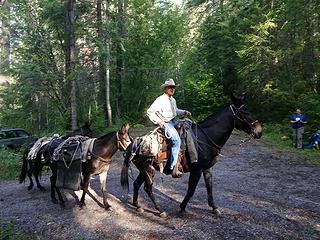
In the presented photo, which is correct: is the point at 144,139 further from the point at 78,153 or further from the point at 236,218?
the point at 236,218

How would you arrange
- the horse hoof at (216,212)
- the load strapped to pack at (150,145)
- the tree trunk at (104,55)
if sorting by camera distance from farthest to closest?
the tree trunk at (104,55) → the horse hoof at (216,212) → the load strapped to pack at (150,145)

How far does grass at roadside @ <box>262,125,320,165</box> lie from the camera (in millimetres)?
12945

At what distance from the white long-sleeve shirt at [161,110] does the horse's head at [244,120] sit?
1228mm

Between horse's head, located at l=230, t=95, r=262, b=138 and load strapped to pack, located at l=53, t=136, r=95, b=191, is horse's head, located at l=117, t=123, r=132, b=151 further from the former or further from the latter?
horse's head, located at l=230, t=95, r=262, b=138

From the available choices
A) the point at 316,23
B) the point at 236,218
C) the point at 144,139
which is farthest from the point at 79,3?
the point at 236,218

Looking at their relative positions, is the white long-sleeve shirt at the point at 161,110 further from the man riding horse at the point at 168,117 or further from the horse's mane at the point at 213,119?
the horse's mane at the point at 213,119

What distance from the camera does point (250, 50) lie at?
59.1 feet

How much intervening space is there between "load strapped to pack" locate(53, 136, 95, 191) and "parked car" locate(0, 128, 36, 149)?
384 inches

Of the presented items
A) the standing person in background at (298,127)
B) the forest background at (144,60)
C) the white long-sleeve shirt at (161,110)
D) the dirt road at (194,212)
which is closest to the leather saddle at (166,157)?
the white long-sleeve shirt at (161,110)

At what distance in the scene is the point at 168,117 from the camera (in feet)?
22.0

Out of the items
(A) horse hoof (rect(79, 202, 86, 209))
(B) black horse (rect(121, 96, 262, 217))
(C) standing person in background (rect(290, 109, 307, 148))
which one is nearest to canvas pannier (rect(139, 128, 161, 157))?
(B) black horse (rect(121, 96, 262, 217))

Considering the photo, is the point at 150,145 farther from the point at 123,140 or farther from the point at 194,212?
the point at 194,212

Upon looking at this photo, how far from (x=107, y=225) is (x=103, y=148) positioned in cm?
161

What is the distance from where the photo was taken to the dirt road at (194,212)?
5.84m
